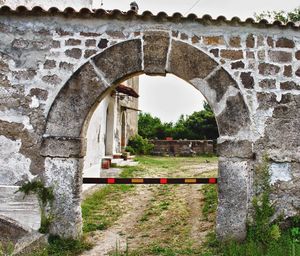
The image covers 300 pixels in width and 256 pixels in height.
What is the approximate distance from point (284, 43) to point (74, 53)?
2.57 m

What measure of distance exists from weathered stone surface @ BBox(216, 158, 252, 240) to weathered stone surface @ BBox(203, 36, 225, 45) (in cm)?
141

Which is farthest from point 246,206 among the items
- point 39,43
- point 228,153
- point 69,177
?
point 39,43

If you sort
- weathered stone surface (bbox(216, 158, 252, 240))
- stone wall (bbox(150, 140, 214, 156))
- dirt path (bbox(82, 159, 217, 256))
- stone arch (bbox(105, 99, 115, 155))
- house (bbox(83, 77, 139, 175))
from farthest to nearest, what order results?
stone wall (bbox(150, 140, 214, 156)) < stone arch (bbox(105, 99, 115, 155)) < house (bbox(83, 77, 139, 175)) < dirt path (bbox(82, 159, 217, 256)) < weathered stone surface (bbox(216, 158, 252, 240))

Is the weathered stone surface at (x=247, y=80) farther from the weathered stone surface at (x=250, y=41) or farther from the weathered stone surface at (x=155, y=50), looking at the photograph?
the weathered stone surface at (x=155, y=50)

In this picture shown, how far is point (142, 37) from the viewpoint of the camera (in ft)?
16.4

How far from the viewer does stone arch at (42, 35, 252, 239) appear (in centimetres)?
486

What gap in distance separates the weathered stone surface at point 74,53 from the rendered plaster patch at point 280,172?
2.69 meters

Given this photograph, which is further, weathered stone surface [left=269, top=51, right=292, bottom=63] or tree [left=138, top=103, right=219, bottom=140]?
tree [left=138, top=103, right=219, bottom=140]

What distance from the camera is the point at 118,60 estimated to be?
16.3 feet

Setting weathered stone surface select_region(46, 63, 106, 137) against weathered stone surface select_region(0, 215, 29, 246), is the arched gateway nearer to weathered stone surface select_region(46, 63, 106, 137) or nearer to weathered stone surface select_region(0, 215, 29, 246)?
weathered stone surface select_region(46, 63, 106, 137)

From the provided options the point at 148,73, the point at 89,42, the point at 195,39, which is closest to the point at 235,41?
the point at 195,39

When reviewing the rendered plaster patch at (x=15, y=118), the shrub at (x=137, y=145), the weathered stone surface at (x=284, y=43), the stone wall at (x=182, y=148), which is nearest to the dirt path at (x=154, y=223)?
the rendered plaster patch at (x=15, y=118)

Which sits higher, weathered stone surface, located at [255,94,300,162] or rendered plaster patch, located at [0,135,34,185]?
weathered stone surface, located at [255,94,300,162]

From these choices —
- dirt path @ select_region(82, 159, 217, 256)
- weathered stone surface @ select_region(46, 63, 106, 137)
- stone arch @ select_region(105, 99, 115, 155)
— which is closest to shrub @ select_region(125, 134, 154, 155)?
stone arch @ select_region(105, 99, 115, 155)
